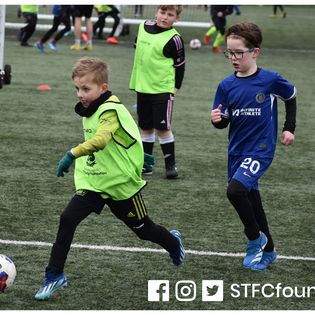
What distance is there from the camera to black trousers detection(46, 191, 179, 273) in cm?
600

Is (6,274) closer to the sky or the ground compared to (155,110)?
closer to the sky

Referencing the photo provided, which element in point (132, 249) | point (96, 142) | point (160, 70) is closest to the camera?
point (96, 142)

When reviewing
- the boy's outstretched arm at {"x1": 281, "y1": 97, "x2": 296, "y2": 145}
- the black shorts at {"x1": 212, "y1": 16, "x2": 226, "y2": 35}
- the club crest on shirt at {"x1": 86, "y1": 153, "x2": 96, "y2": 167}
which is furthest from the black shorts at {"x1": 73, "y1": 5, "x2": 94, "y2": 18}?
the club crest on shirt at {"x1": 86, "y1": 153, "x2": 96, "y2": 167}

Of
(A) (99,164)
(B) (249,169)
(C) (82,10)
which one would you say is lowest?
(C) (82,10)

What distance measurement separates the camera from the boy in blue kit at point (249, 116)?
6.75m

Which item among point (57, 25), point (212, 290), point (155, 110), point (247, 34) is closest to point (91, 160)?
point (212, 290)

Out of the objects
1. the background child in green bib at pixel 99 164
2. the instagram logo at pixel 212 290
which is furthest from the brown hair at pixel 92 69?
the instagram logo at pixel 212 290

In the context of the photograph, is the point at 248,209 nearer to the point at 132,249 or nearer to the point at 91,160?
the point at 132,249

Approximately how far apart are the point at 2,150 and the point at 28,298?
5258 mm

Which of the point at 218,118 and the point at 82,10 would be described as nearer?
the point at 218,118

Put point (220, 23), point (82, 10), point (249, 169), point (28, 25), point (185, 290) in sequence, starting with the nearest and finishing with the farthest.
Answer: point (185, 290)
point (249, 169)
point (82, 10)
point (28, 25)
point (220, 23)

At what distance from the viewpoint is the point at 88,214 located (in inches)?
242

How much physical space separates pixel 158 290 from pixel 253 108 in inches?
59.9
